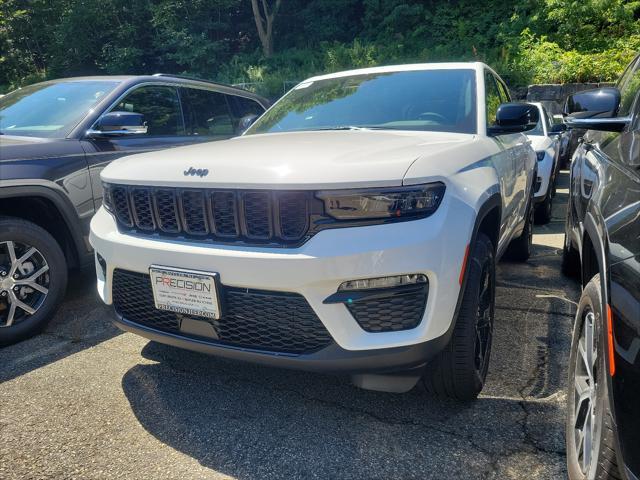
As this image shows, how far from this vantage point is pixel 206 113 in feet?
16.3

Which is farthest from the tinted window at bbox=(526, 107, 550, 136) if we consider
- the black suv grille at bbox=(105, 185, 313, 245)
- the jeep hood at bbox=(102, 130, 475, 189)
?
the black suv grille at bbox=(105, 185, 313, 245)

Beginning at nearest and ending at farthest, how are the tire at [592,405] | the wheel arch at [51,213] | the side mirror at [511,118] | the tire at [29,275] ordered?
1. the tire at [592,405]
2. the side mirror at [511,118]
3. the tire at [29,275]
4. the wheel arch at [51,213]

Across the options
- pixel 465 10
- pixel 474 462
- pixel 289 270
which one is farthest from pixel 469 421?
pixel 465 10

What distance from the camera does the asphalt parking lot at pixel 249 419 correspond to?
2121 mm

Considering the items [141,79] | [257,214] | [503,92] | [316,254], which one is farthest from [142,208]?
[503,92]

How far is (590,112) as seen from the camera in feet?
8.36

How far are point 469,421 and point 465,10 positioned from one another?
2283cm

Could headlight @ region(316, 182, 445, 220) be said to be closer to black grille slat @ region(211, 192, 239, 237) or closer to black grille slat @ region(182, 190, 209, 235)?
black grille slat @ region(211, 192, 239, 237)

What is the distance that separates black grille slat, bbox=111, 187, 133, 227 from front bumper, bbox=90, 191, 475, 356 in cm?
61

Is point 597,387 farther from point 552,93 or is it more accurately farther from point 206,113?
point 552,93

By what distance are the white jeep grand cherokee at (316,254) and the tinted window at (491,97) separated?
2.26 ft

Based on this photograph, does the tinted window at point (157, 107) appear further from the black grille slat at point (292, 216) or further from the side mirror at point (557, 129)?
the side mirror at point (557, 129)

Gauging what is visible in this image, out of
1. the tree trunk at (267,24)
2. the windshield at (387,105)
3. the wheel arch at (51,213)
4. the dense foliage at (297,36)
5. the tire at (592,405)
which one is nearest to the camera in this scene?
the tire at (592,405)

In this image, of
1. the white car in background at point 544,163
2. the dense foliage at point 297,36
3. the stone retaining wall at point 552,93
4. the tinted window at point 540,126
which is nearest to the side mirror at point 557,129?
the white car in background at point 544,163
